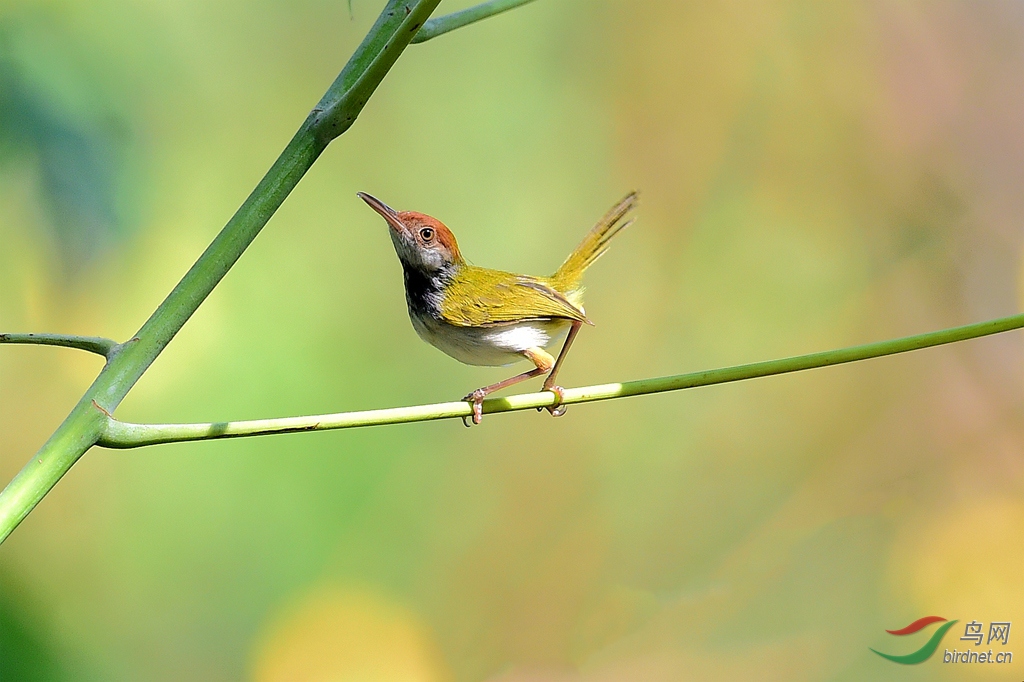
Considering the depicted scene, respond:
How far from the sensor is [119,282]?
1.56 meters

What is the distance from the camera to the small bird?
0.99 metres

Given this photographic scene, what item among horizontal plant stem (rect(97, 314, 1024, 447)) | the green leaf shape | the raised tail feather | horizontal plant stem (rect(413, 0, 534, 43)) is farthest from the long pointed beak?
the green leaf shape

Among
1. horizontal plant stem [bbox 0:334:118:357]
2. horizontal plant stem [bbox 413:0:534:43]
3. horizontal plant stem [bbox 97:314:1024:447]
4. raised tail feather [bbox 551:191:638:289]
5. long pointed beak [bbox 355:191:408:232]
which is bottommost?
horizontal plant stem [bbox 0:334:118:357]

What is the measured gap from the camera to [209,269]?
1.67ft

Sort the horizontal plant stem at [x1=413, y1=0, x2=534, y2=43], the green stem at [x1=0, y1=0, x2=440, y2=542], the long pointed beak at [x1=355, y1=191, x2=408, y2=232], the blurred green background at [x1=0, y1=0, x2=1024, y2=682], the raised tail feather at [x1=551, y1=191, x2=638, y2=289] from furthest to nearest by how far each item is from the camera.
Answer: the blurred green background at [x1=0, y1=0, x2=1024, y2=682] < the raised tail feather at [x1=551, y1=191, x2=638, y2=289] < the long pointed beak at [x1=355, y1=191, x2=408, y2=232] < the horizontal plant stem at [x1=413, y1=0, x2=534, y2=43] < the green stem at [x1=0, y1=0, x2=440, y2=542]

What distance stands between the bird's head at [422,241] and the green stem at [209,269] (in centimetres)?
48

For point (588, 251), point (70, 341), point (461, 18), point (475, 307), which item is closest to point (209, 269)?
point (70, 341)

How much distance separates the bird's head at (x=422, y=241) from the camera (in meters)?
1.04

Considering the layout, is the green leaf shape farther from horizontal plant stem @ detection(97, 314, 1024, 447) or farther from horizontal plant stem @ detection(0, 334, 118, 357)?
horizontal plant stem @ detection(0, 334, 118, 357)

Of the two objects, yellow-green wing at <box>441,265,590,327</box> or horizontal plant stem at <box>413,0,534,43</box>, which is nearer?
horizontal plant stem at <box>413,0,534,43</box>

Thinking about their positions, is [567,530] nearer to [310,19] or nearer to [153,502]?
[153,502]

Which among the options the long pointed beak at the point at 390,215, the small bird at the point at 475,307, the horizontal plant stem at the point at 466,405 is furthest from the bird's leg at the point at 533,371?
the horizontal plant stem at the point at 466,405

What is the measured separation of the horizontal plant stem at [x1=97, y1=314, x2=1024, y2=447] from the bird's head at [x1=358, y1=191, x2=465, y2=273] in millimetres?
507

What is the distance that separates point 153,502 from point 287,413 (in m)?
0.30
